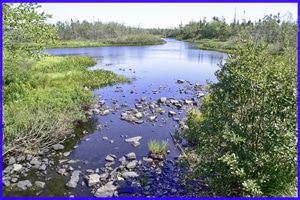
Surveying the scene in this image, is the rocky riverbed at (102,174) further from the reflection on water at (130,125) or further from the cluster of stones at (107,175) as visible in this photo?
the reflection on water at (130,125)

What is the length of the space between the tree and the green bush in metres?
5.98

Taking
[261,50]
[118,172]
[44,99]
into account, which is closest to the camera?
[261,50]

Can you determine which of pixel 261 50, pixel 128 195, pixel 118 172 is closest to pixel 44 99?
pixel 118 172

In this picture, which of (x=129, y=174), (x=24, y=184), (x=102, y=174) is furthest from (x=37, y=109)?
(x=129, y=174)

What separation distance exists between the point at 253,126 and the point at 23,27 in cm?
723

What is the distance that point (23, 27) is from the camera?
26.6 ft

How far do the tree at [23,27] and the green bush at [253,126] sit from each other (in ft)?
19.6

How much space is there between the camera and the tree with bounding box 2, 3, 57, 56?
25.9 ft

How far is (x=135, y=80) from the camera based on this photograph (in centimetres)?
2275

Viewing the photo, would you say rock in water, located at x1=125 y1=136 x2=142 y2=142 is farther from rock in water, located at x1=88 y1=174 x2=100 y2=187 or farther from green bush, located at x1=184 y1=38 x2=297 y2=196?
green bush, located at x1=184 y1=38 x2=297 y2=196

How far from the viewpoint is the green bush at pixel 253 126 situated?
4301 millimetres

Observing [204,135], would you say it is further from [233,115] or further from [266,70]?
[266,70]

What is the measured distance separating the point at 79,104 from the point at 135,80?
415 inches

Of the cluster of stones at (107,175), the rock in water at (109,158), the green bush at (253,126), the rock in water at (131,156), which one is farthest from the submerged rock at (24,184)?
the green bush at (253,126)
